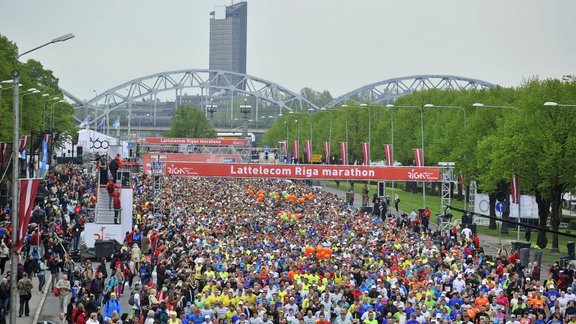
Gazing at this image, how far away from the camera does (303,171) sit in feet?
171

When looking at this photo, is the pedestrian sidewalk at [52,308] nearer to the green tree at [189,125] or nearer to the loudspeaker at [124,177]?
the loudspeaker at [124,177]

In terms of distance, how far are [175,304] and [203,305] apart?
72 centimetres

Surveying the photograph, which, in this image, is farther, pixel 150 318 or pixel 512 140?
pixel 512 140

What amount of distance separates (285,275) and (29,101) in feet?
151

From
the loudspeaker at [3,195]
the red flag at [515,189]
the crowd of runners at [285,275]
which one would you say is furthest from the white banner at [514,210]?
the loudspeaker at [3,195]

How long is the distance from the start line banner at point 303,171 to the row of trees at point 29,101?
9.22 m

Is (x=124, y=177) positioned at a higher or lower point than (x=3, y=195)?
higher

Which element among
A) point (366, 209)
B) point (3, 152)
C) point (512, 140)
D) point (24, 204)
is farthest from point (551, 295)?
point (366, 209)

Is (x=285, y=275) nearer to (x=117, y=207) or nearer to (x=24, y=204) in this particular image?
(x=24, y=204)

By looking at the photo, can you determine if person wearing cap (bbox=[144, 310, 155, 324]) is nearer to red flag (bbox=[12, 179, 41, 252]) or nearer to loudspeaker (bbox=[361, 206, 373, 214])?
red flag (bbox=[12, 179, 41, 252])

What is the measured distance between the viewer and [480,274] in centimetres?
2697

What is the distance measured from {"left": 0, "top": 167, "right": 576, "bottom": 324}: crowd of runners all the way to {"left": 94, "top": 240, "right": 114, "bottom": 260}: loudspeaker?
1.04 metres

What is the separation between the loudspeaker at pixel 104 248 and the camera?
111 feet

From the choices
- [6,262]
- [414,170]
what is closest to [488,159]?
[414,170]
